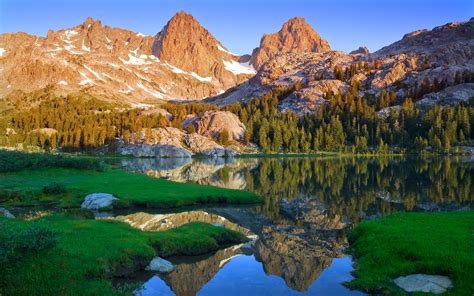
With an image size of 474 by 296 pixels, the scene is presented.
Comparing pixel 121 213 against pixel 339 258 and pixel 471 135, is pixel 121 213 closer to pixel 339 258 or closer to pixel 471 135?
pixel 339 258

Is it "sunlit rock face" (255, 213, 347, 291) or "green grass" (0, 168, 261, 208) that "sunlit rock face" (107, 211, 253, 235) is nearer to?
"sunlit rock face" (255, 213, 347, 291)

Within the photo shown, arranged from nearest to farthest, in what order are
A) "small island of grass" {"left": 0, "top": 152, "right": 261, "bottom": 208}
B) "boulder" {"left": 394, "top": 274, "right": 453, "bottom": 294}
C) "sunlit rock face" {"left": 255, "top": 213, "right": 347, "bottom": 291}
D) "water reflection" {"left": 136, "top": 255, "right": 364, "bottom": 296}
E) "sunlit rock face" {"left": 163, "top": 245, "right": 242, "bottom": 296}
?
"boulder" {"left": 394, "top": 274, "right": 453, "bottom": 294}
"water reflection" {"left": 136, "top": 255, "right": 364, "bottom": 296}
"sunlit rock face" {"left": 163, "top": 245, "right": 242, "bottom": 296}
"sunlit rock face" {"left": 255, "top": 213, "right": 347, "bottom": 291}
"small island of grass" {"left": 0, "top": 152, "right": 261, "bottom": 208}

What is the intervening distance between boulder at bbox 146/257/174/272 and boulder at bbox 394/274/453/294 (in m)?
13.9

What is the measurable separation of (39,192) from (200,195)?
21816 millimetres

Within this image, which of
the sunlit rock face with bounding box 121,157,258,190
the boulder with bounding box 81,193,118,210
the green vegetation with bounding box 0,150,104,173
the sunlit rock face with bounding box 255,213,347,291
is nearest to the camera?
the sunlit rock face with bounding box 255,213,347,291

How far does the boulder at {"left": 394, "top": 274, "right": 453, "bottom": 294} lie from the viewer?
737 inches

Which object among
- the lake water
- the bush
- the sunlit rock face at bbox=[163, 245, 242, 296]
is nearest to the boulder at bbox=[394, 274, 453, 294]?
the lake water

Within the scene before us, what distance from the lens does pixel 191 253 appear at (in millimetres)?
28469

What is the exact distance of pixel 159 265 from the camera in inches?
982

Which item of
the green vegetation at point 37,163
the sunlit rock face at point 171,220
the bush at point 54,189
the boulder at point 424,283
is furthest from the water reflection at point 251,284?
the green vegetation at point 37,163

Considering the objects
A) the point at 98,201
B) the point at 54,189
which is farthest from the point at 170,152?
the point at 98,201

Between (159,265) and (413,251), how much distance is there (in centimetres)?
1588

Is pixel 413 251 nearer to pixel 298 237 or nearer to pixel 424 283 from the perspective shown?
pixel 424 283

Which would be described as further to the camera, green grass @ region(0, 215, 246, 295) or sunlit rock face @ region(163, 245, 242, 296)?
sunlit rock face @ region(163, 245, 242, 296)
